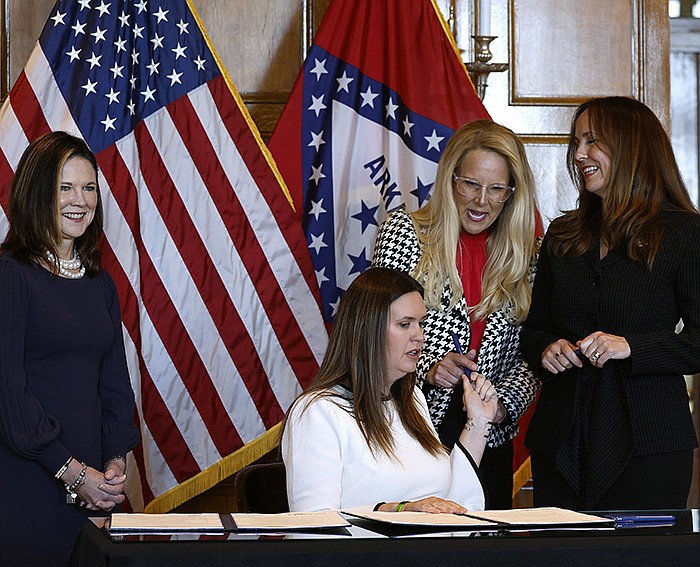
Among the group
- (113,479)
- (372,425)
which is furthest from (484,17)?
(113,479)

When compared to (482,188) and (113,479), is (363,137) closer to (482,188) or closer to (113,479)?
(482,188)

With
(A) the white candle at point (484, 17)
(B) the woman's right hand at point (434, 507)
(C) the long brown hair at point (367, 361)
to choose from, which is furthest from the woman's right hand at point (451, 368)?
(A) the white candle at point (484, 17)

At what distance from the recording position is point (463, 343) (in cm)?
319

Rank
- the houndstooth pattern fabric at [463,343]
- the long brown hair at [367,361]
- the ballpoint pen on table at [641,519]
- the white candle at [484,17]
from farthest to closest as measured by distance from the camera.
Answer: the white candle at [484,17] → the houndstooth pattern fabric at [463,343] → the long brown hair at [367,361] → the ballpoint pen on table at [641,519]

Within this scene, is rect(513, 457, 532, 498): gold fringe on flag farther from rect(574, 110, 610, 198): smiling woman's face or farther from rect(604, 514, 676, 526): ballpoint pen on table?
rect(604, 514, 676, 526): ballpoint pen on table

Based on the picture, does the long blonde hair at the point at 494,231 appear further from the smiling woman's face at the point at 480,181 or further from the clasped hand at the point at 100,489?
the clasped hand at the point at 100,489

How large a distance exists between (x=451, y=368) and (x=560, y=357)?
13.8 inches

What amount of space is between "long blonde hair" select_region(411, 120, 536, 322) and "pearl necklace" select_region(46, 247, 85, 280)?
0.99m

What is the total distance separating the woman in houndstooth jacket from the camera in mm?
3176

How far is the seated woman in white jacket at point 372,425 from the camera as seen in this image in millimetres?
2498

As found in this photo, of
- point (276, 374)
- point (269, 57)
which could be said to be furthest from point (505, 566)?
point (269, 57)

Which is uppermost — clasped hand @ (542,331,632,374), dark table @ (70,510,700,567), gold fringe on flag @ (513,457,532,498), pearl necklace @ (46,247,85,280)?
pearl necklace @ (46,247,85,280)

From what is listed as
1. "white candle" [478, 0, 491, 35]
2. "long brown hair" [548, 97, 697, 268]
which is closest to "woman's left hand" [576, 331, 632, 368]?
"long brown hair" [548, 97, 697, 268]

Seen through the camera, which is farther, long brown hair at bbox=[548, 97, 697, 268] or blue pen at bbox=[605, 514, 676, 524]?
long brown hair at bbox=[548, 97, 697, 268]
